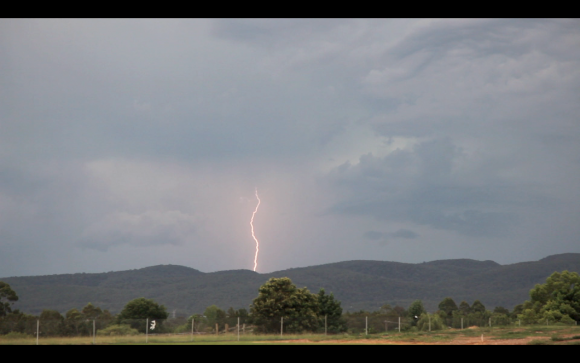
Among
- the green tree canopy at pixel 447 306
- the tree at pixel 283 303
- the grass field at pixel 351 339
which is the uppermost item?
the tree at pixel 283 303

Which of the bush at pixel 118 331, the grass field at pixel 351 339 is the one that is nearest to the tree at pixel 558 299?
the grass field at pixel 351 339

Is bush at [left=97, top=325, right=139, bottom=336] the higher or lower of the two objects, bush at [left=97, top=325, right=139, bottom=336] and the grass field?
the higher

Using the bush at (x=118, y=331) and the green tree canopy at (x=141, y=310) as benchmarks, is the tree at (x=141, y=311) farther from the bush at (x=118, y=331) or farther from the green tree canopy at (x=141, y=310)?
the bush at (x=118, y=331)

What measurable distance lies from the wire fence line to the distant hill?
96.0 m

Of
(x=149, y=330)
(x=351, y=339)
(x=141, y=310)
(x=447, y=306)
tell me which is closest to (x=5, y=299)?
(x=141, y=310)

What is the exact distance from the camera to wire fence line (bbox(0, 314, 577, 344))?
126ft

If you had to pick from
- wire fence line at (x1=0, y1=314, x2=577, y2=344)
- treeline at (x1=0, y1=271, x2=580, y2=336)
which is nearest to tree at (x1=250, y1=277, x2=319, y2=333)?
treeline at (x1=0, y1=271, x2=580, y2=336)

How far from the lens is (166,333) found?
146 ft

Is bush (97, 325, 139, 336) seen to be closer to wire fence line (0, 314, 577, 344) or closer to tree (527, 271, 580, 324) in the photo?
wire fence line (0, 314, 577, 344)

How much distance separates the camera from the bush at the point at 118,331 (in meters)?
40.6

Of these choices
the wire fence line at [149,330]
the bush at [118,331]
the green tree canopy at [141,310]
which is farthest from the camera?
the green tree canopy at [141,310]
